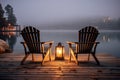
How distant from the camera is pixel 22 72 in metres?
3.97

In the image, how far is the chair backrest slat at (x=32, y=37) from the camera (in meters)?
4.95

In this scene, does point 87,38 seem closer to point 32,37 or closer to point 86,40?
point 86,40

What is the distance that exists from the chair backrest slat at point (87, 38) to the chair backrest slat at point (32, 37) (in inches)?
46.5

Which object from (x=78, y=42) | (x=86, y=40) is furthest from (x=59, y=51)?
(x=86, y=40)

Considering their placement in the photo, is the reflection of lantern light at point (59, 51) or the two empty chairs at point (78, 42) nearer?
the two empty chairs at point (78, 42)

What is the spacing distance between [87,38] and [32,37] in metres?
1.55

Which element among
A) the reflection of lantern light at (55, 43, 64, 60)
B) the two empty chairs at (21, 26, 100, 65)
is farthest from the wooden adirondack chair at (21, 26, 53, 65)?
the reflection of lantern light at (55, 43, 64, 60)

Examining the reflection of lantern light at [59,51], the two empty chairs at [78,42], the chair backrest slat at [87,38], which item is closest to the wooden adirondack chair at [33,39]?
the two empty chairs at [78,42]

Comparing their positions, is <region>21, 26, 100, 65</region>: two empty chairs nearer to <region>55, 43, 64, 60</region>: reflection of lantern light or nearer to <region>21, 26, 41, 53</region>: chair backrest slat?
<region>21, 26, 41, 53</region>: chair backrest slat

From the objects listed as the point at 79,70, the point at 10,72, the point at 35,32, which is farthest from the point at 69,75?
the point at 35,32

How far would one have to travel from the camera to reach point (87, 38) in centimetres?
502

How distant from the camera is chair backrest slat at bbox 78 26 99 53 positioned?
4984 mm

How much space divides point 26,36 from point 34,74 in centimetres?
147

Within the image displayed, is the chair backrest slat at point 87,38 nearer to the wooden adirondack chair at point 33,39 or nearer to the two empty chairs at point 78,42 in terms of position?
the two empty chairs at point 78,42
